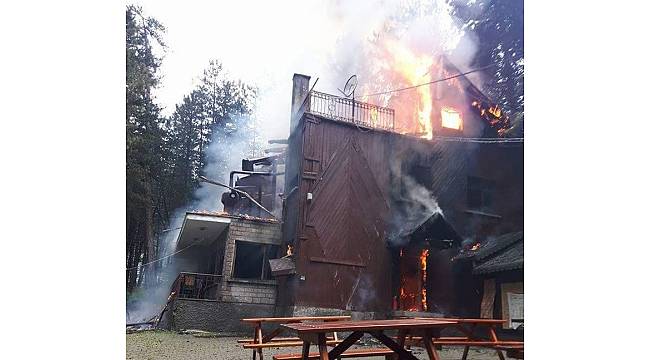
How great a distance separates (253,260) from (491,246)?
4.97 ft

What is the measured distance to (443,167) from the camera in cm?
386

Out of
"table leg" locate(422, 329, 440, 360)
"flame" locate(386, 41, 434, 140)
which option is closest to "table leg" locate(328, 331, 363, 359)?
"table leg" locate(422, 329, 440, 360)

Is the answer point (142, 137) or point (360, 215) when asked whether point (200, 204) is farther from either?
point (360, 215)

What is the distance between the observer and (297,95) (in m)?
3.54

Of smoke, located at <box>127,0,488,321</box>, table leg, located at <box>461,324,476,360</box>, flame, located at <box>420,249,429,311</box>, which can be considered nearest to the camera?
smoke, located at <box>127,0,488,321</box>

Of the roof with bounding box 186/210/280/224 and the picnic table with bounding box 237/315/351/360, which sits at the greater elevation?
the roof with bounding box 186/210/280/224

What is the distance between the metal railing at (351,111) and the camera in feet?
12.0

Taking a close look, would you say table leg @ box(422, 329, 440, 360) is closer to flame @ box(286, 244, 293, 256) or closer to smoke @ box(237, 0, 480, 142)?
flame @ box(286, 244, 293, 256)

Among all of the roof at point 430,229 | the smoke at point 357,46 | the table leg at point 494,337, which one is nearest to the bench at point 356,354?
the table leg at point 494,337

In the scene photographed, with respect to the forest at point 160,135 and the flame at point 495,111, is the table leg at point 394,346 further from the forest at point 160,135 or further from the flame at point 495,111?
the flame at point 495,111

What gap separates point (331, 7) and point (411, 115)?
33.8 inches

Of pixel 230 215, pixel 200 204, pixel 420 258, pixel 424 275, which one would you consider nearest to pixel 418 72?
pixel 420 258

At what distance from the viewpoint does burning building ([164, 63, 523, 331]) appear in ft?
10.9
